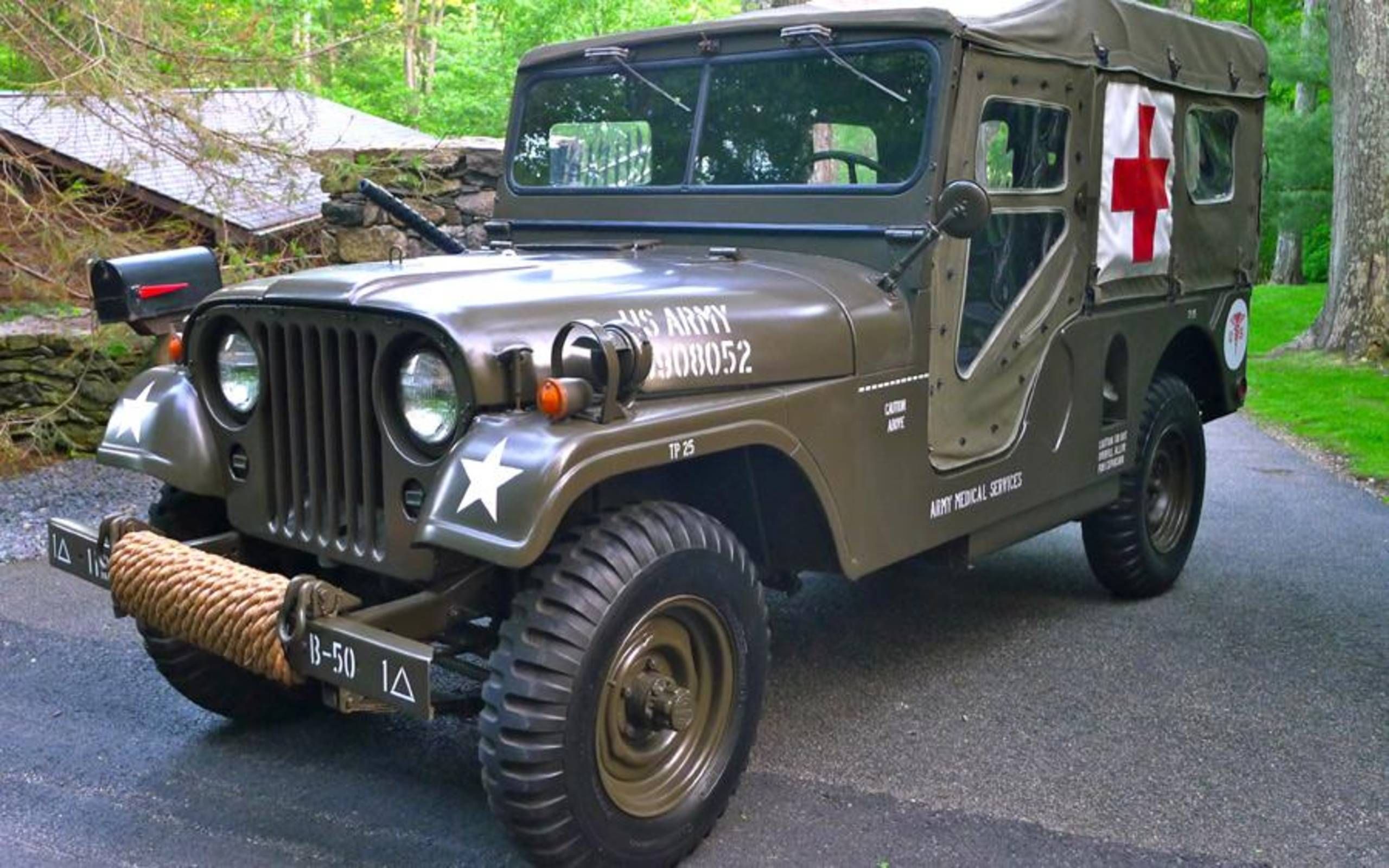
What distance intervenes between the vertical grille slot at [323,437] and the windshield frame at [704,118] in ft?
5.36

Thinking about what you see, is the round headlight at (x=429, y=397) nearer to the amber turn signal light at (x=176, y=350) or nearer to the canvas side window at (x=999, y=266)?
the amber turn signal light at (x=176, y=350)

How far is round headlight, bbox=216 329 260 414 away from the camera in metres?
3.65

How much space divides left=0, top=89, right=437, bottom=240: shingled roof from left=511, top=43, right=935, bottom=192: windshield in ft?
13.6

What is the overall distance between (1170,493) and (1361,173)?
31.1 ft

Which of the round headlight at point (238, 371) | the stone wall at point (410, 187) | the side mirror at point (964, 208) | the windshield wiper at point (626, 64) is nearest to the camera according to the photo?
the round headlight at point (238, 371)

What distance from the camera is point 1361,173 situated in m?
13.8

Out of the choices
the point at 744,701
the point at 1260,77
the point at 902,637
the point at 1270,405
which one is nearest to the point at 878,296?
the point at 744,701

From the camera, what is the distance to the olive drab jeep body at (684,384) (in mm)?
3123

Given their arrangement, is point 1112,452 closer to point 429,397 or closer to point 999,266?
point 999,266

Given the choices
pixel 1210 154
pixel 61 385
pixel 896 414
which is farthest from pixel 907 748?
pixel 61 385

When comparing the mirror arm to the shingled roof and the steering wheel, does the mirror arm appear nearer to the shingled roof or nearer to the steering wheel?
the steering wheel

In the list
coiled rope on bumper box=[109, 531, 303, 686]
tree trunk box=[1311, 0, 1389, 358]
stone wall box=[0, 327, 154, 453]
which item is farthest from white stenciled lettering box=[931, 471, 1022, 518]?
tree trunk box=[1311, 0, 1389, 358]

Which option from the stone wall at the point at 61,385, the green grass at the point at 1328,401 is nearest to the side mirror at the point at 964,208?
the stone wall at the point at 61,385

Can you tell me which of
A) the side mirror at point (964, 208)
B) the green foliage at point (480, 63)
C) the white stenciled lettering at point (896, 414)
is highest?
the green foliage at point (480, 63)
